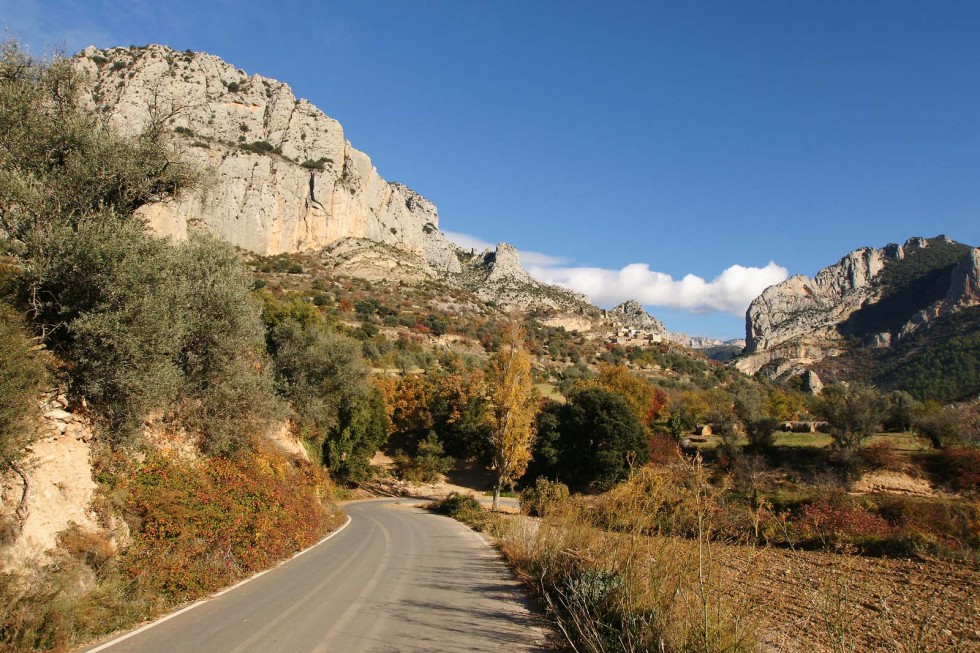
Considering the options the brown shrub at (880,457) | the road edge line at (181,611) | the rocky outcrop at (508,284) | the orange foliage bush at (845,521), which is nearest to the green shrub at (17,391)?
the road edge line at (181,611)

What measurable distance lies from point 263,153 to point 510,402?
80.7 meters

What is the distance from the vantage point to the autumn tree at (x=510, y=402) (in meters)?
29.8

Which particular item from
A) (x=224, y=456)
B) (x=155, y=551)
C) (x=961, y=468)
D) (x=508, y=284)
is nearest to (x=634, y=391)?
(x=961, y=468)

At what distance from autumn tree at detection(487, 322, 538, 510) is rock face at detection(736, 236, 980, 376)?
10666 cm

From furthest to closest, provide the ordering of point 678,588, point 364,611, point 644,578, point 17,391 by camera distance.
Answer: point 364,611
point 17,391
point 644,578
point 678,588

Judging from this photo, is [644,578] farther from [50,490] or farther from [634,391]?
[634,391]

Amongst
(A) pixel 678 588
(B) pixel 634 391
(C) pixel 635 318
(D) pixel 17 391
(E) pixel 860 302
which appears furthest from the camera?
(C) pixel 635 318

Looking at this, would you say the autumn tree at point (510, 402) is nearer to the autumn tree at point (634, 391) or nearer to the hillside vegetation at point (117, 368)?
the hillside vegetation at point (117, 368)

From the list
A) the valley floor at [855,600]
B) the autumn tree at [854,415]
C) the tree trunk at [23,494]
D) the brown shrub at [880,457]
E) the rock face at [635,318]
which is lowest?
the valley floor at [855,600]

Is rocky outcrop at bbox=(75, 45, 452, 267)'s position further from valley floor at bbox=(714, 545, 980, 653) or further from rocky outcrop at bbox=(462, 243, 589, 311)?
valley floor at bbox=(714, 545, 980, 653)

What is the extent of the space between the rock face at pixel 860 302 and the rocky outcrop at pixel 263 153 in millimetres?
100137

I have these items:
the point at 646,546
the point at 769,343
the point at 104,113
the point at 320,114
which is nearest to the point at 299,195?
the point at 320,114

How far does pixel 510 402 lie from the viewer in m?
29.8

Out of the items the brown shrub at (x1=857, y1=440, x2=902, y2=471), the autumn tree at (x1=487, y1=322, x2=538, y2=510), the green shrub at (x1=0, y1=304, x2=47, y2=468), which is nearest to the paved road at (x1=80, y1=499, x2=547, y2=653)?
the green shrub at (x1=0, y1=304, x2=47, y2=468)
